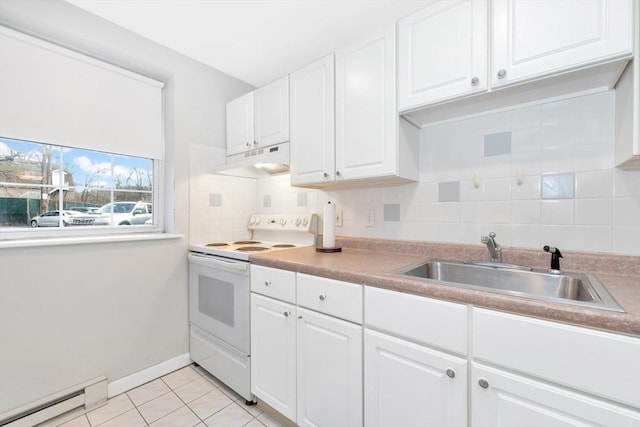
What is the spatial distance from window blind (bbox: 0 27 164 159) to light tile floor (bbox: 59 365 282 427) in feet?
5.33

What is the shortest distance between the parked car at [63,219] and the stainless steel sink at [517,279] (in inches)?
79.9

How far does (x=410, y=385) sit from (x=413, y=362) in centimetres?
9

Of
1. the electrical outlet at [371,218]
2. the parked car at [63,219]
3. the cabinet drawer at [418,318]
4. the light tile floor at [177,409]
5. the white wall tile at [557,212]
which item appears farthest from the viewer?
the electrical outlet at [371,218]

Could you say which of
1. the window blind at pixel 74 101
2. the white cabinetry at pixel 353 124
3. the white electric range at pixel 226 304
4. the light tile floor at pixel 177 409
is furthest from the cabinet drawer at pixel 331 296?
Result: the window blind at pixel 74 101

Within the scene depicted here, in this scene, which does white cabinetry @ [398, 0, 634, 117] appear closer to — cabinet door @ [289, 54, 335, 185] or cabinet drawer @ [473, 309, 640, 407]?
cabinet door @ [289, 54, 335, 185]

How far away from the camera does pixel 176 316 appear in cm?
211

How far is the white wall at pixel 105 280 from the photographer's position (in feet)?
4.86

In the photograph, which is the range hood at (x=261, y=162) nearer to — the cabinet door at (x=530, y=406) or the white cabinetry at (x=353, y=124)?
the white cabinetry at (x=353, y=124)

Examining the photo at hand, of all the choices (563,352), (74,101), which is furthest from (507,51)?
(74,101)

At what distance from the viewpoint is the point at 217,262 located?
1.84 metres

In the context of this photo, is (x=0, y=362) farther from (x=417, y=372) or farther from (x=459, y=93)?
(x=459, y=93)


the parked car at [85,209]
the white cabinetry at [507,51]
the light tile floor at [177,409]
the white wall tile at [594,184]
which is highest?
the white cabinetry at [507,51]

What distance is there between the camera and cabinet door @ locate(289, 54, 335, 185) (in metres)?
1.73

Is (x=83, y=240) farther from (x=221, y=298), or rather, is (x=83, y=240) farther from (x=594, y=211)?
(x=594, y=211)
